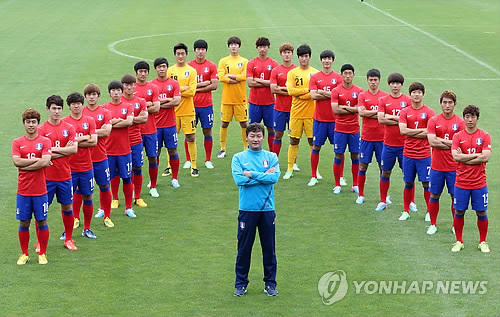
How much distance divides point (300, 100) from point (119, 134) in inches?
163

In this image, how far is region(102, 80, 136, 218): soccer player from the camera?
15945 millimetres

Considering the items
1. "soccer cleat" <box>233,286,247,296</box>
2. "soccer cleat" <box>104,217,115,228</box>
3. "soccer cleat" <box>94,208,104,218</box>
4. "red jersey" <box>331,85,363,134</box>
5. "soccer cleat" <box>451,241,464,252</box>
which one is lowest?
"soccer cleat" <box>94,208,104,218</box>

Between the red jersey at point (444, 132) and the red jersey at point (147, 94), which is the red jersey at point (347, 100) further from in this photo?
the red jersey at point (147, 94)

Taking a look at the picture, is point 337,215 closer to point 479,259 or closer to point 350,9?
point 479,259

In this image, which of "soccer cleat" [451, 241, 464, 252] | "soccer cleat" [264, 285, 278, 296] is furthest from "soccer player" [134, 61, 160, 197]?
"soccer cleat" [451, 241, 464, 252]

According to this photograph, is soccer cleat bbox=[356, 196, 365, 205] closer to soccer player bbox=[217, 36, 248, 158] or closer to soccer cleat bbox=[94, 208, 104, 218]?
soccer player bbox=[217, 36, 248, 158]

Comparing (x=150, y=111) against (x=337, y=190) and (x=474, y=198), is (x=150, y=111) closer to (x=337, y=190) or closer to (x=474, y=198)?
(x=337, y=190)

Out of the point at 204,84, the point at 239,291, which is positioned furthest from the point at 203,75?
the point at 239,291

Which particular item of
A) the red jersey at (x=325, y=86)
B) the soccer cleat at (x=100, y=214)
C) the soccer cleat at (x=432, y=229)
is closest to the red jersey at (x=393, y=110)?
the soccer cleat at (x=432, y=229)

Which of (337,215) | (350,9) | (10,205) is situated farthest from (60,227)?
(350,9)

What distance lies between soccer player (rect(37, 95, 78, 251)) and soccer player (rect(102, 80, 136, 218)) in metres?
1.91

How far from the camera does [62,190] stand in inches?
557

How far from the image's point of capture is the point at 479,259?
1391cm

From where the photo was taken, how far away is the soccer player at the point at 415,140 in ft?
50.7
